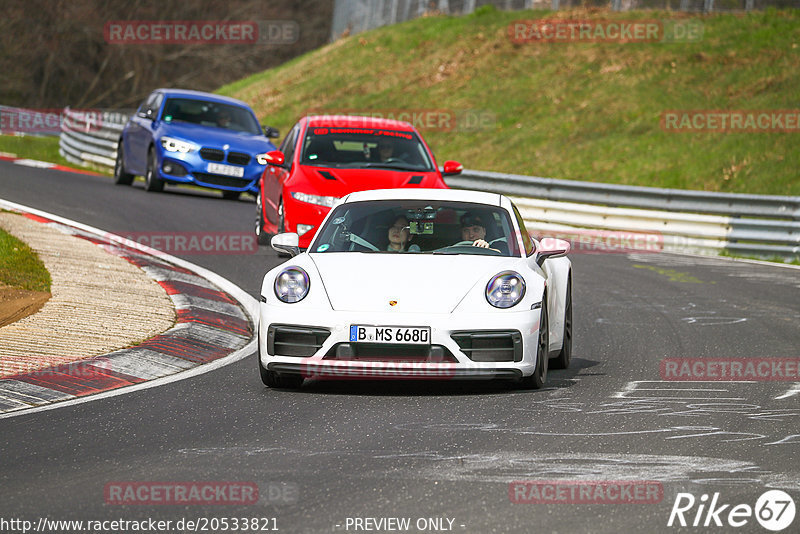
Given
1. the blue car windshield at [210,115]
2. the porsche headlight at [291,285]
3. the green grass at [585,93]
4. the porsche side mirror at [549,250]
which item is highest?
the green grass at [585,93]

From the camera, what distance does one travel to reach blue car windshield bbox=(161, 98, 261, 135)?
21750 millimetres

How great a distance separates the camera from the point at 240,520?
16.5 feet

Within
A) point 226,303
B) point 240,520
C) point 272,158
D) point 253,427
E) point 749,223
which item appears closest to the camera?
point 240,520

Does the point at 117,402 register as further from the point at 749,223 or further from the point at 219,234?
the point at 749,223

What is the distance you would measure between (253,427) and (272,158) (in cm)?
855

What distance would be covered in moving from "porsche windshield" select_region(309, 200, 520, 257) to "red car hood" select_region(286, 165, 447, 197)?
4.95 metres

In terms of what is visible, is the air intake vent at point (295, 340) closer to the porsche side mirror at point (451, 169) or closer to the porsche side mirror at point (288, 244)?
the porsche side mirror at point (288, 244)

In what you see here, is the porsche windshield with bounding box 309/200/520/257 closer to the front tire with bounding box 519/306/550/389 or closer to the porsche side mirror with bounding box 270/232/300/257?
the porsche side mirror with bounding box 270/232/300/257

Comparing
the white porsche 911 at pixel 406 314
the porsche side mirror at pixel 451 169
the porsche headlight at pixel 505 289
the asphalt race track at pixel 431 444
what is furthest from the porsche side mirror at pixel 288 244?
the porsche side mirror at pixel 451 169

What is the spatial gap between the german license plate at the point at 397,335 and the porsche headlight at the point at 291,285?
1.75 ft

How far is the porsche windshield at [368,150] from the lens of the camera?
597 inches

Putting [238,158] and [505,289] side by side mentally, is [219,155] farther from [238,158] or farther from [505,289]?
[505,289]

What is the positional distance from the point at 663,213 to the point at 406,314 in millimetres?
13454

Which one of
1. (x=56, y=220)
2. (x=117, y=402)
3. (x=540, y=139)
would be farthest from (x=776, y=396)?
(x=540, y=139)
